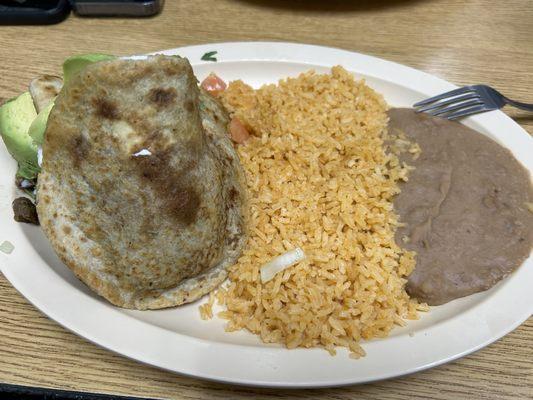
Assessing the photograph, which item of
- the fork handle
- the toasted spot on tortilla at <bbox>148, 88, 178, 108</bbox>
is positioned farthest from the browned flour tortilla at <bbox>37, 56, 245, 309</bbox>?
the fork handle

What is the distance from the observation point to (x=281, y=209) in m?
1.84

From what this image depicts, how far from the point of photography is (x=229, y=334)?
5.32 feet

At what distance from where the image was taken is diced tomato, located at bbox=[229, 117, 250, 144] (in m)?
2.14

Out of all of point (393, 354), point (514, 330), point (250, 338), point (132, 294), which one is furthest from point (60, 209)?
point (514, 330)

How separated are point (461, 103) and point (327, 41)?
117cm

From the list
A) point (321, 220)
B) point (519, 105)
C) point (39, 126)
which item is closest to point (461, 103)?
point (519, 105)

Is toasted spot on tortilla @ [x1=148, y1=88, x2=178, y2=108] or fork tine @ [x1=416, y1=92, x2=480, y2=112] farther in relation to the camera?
fork tine @ [x1=416, y1=92, x2=480, y2=112]

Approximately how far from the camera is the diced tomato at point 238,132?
2.14 metres

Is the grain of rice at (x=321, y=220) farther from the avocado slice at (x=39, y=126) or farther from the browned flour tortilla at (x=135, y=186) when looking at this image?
the avocado slice at (x=39, y=126)

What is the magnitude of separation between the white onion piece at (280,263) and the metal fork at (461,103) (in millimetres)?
1126

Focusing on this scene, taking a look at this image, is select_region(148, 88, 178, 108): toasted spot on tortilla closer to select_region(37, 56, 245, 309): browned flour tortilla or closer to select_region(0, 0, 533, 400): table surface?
select_region(37, 56, 245, 309): browned flour tortilla

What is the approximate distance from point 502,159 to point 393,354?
3.80 ft

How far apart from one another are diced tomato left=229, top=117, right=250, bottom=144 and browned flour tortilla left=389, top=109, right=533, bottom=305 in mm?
765

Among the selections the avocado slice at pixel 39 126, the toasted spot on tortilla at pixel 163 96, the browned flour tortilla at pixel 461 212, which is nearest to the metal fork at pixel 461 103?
the browned flour tortilla at pixel 461 212
